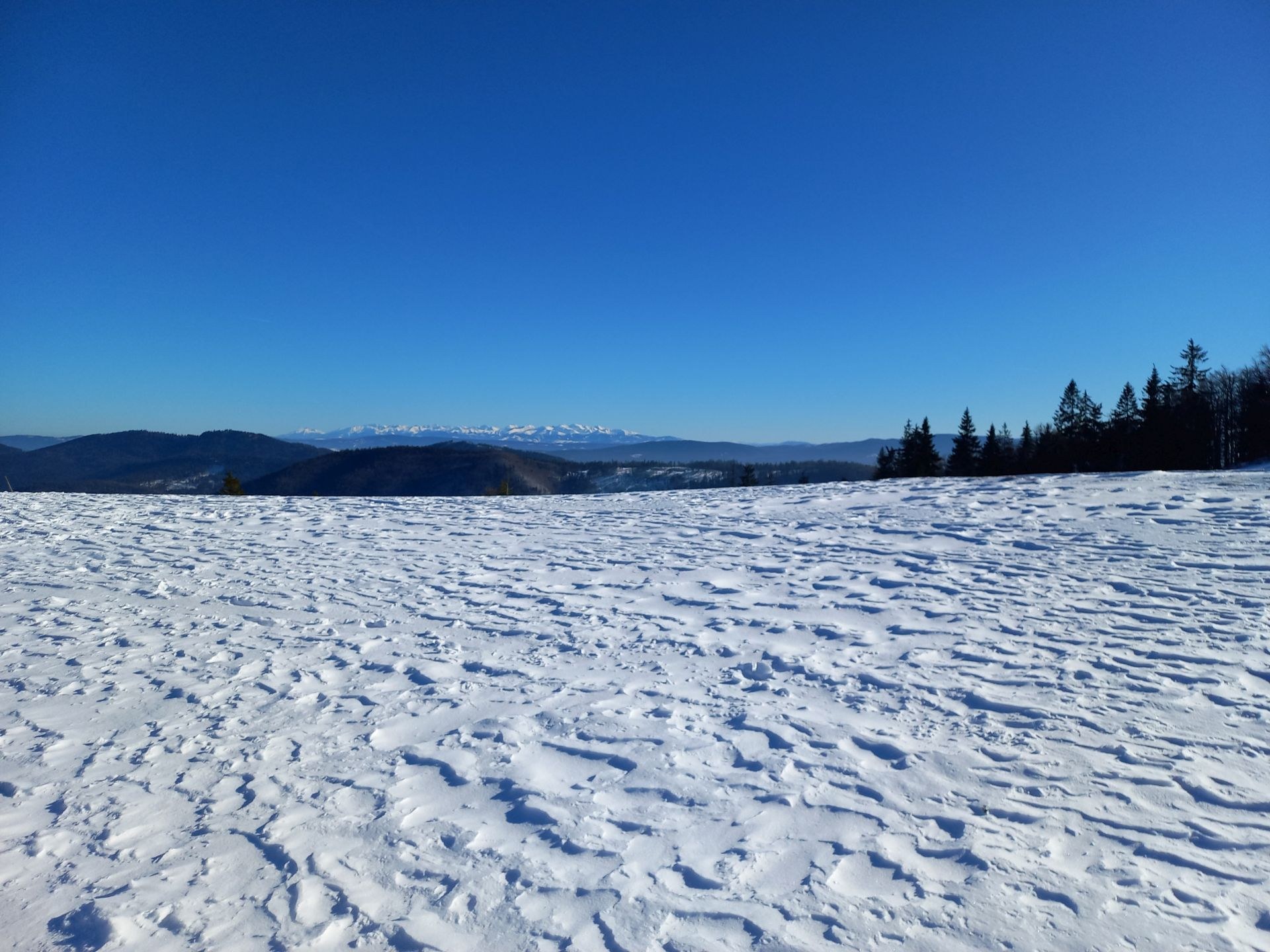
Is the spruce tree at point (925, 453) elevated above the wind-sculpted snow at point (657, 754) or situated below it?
above

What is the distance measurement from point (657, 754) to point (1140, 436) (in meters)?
45.8

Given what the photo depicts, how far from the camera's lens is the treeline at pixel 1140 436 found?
3247 cm

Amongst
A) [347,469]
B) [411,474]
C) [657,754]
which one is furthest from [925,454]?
[347,469]

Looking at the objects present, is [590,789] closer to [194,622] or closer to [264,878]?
[264,878]

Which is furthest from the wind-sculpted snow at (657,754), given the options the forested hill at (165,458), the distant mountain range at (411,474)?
the forested hill at (165,458)

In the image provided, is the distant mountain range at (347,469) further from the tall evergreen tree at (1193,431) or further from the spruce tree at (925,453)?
the tall evergreen tree at (1193,431)

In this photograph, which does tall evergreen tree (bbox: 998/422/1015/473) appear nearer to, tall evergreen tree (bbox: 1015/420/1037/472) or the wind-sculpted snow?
tall evergreen tree (bbox: 1015/420/1037/472)

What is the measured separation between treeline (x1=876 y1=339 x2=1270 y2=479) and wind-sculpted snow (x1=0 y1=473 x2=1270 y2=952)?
112 ft

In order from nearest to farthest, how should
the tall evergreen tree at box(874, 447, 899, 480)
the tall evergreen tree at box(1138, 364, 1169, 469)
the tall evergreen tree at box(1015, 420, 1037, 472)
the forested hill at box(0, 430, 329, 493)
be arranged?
the tall evergreen tree at box(1138, 364, 1169, 469), the tall evergreen tree at box(1015, 420, 1037, 472), the tall evergreen tree at box(874, 447, 899, 480), the forested hill at box(0, 430, 329, 493)

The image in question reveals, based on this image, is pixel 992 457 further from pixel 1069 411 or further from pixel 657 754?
pixel 657 754

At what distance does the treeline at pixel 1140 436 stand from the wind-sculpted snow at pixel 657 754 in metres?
34.0

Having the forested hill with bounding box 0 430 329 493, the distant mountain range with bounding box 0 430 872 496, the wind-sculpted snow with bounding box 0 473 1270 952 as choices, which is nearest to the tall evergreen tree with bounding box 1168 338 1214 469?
the wind-sculpted snow with bounding box 0 473 1270 952

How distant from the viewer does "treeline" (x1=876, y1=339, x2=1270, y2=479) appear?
107ft

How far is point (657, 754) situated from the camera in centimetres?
360
